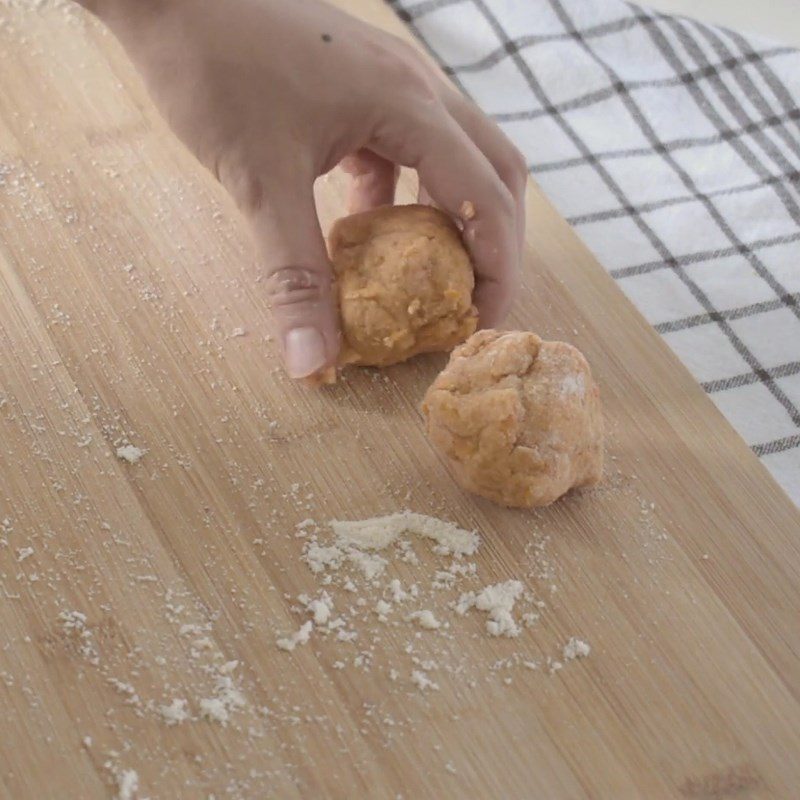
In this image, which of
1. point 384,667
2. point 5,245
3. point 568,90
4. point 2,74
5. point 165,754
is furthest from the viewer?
point 568,90

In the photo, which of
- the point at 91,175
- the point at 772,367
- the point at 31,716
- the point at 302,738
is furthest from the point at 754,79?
the point at 31,716

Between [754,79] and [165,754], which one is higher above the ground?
[754,79]

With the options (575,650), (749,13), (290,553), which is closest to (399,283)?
(290,553)

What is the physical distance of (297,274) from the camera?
6.29ft

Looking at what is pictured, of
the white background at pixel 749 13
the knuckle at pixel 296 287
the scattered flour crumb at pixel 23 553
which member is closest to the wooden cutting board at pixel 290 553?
the scattered flour crumb at pixel 23 553

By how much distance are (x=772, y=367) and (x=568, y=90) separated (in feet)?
2.66

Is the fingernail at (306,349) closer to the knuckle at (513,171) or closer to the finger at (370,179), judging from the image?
the finger at (370,179)

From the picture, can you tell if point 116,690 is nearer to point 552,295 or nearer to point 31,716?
point 31,716

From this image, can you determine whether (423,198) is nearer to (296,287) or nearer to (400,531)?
(296,287)

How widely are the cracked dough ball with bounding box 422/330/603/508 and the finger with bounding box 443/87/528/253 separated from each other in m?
0.29

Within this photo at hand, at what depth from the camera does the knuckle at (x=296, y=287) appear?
1.92m

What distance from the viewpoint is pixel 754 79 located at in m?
2.84

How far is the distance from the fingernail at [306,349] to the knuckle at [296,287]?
4cm

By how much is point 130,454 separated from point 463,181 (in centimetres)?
64
